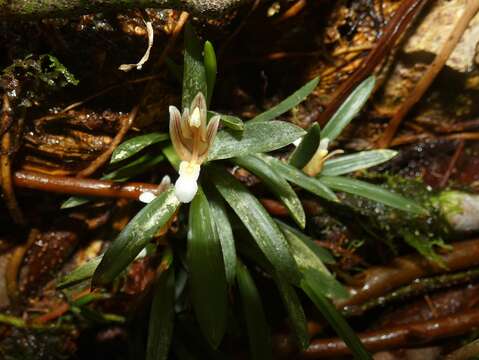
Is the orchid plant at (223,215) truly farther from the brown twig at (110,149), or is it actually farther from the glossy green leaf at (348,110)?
the brown twig at (110,149)

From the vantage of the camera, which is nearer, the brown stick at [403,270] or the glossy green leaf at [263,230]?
the glossy green leaf at [263,230]

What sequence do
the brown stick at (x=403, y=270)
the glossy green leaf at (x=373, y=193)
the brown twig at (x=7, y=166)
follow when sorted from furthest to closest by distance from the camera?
the brown stick at (x=403, y=270), the glossy green leaf at (x=373, y=193), the brown twig at (x=7, y=166)

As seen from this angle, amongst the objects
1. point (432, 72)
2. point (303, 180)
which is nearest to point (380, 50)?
point (432, 72)

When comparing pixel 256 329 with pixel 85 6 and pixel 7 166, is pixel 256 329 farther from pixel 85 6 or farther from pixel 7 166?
pixel 85 6

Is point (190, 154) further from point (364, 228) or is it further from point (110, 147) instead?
point (364, 228)

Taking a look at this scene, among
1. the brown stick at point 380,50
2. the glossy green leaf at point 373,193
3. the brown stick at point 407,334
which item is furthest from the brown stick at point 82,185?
the brown stick at point 407,334

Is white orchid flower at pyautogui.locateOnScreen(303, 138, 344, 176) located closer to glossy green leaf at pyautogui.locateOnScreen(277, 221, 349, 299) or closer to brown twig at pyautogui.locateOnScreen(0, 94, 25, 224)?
glossy green leaf at pyautogui.locateOnScreen(277, 221, 349, 299)
